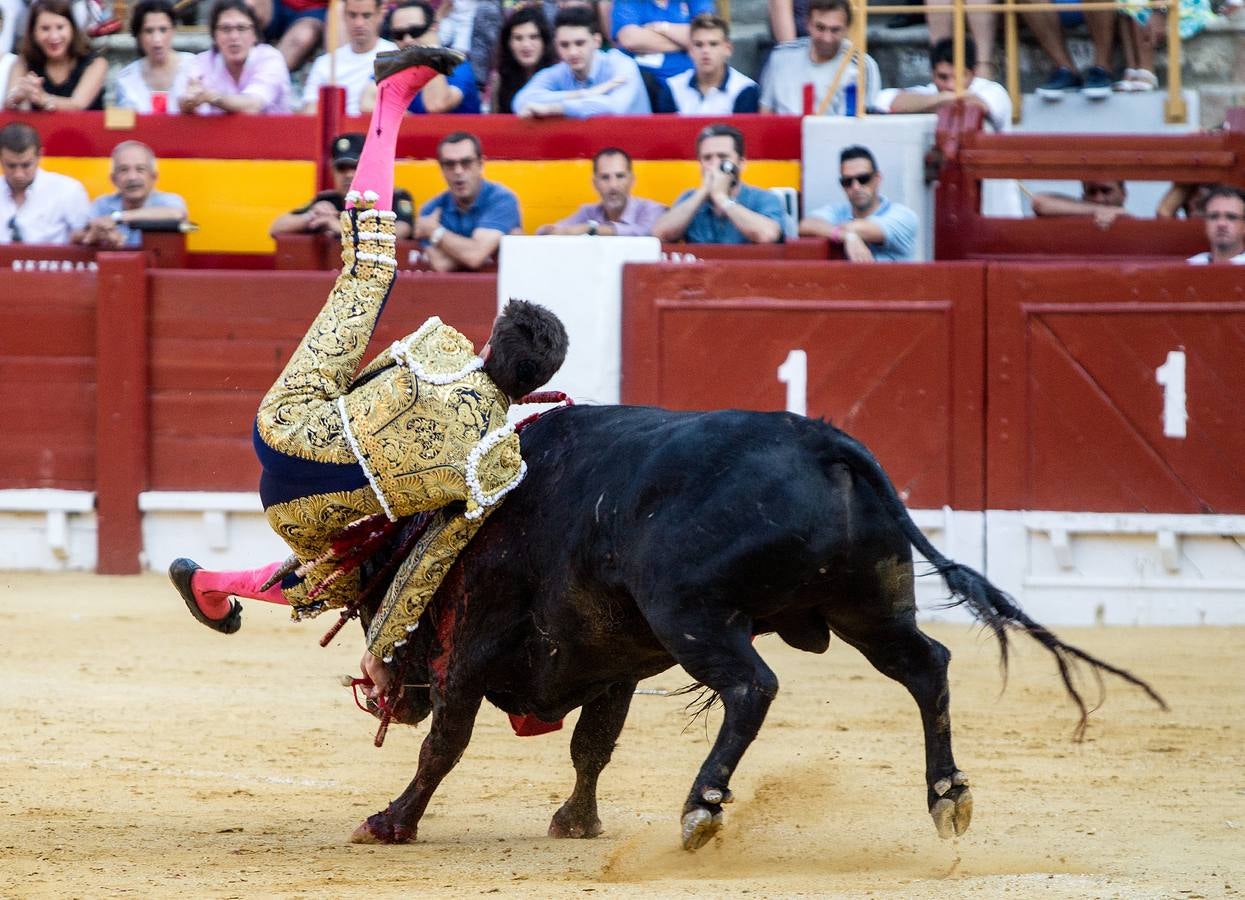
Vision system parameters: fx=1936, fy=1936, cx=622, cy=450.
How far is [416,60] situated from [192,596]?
4.56 feet

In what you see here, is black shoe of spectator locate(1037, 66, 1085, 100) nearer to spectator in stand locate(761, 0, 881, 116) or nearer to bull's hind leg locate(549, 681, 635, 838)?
spectator in stand locate(761, 0, 881, 116)

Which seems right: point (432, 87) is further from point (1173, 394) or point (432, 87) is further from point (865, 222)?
point (1173, 394)

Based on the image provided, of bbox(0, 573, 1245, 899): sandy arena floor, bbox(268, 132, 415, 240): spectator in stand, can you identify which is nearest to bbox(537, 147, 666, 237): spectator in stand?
bbox(268, 132, 415, 240): spectator in stand

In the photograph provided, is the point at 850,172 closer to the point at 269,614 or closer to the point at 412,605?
the point at 269,614

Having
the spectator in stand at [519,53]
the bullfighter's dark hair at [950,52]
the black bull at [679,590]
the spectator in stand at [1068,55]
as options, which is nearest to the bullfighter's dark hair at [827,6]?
the bullfighter's dark hair at [950,52]

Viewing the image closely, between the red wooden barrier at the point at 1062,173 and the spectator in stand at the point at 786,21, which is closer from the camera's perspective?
the red wooden barrier at the point at 1062,173

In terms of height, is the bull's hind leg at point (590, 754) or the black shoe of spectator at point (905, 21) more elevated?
the black shoe of spectator at point (905, 21)

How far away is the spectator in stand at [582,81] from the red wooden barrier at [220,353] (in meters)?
1.38

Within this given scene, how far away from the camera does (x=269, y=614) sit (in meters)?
7.95

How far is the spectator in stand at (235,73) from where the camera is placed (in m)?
9.44

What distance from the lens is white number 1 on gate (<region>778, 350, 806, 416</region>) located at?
794cm

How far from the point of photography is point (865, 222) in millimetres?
8305

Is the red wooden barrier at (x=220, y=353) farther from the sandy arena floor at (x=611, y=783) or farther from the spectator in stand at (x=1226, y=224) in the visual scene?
the spectator in stand at (x=1226, y=224)

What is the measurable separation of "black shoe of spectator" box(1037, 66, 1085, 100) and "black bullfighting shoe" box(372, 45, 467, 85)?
608 cm
